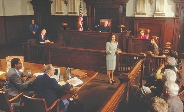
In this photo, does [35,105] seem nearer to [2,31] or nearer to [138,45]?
[138,45]

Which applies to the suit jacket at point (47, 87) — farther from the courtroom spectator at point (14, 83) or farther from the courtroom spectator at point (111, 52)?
the courtroom spectator at point (111, 52)

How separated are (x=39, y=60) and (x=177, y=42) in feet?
20.1

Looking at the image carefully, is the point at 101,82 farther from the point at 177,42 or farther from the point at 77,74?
the point at 177,42

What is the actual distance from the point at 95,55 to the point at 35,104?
4038 mm

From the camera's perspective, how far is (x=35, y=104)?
345cm

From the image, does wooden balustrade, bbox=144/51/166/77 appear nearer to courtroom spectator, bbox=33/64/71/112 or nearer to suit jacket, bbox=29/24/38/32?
courtroom spectator, bbox=33/64/71/112

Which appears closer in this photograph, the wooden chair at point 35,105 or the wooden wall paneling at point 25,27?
the wooden chair at point 35,105

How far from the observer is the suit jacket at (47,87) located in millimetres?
3617

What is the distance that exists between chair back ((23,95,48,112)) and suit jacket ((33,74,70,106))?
22 cm

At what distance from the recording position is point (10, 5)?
40.1 feet

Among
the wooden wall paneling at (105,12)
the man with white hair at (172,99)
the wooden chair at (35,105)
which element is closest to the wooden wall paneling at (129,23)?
the wooden wall paneling at (105,12)

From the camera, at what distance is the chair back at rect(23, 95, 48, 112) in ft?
11.1

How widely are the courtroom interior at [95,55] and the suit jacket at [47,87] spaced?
0.02 m

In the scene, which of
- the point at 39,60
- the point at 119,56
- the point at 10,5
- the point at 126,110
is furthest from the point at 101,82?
the point at 10,5
